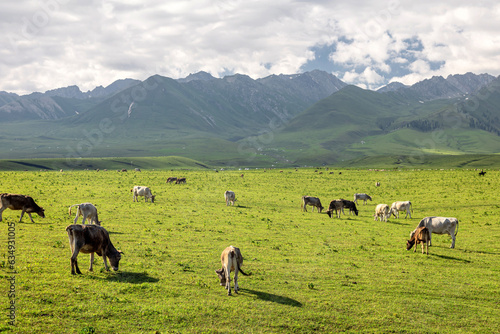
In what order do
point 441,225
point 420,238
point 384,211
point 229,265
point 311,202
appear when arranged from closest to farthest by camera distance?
point 229,265 → point 420,238 → point 441,225 → point 384,211 → point 311,202

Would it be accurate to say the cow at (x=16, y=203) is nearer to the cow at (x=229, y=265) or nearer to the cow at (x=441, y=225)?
the cow at (x=229, y=265)

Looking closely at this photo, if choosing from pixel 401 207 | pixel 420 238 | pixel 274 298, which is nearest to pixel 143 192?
pixel 274 298

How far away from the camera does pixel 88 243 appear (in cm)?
1645

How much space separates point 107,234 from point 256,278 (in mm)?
8427

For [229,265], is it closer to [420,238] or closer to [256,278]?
[256,278]

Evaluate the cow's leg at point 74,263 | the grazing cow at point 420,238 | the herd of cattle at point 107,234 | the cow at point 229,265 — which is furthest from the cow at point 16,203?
the grazing cow at point 420,238

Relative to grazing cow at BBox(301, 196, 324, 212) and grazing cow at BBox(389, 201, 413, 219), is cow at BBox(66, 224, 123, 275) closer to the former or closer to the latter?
grazing cow at BBox(301, 196, 324, 212)

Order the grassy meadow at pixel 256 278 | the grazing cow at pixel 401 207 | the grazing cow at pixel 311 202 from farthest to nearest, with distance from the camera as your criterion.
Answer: the grazing cow at pixel 311 202 → the grazing cow at pixel 401 207 → the grassy meadow at pixel 256 278

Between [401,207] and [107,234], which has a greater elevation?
[401,207]

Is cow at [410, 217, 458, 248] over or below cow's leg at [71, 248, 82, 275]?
over

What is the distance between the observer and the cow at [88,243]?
16.0 metres

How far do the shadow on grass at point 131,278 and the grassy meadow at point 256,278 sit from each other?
0.18 ft

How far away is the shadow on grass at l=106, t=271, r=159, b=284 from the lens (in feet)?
53.7

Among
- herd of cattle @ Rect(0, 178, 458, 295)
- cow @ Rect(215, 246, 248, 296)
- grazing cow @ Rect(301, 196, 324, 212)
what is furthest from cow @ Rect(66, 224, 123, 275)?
grazing cow @ Rect(301, 196, 324, 212)
